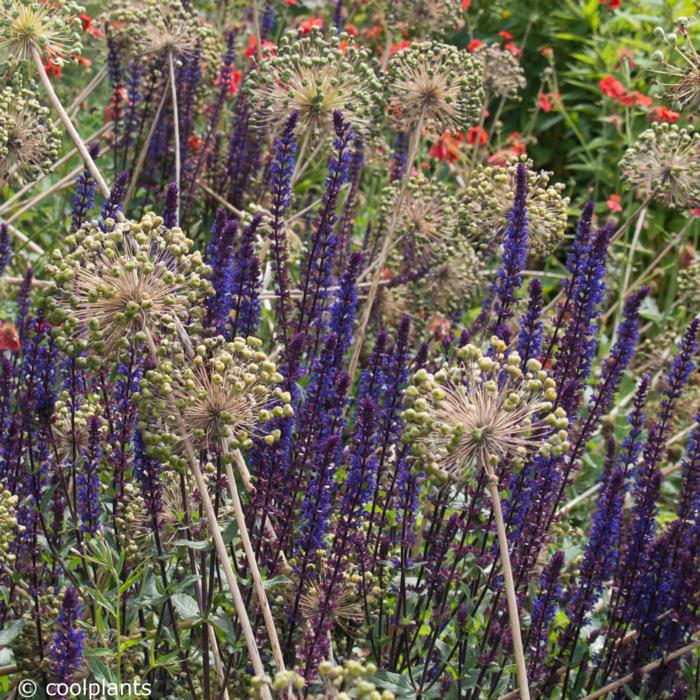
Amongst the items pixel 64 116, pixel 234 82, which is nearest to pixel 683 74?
pixel 64 116

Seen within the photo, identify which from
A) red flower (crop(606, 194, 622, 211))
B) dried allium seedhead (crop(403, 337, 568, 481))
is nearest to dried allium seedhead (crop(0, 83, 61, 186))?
dried allium seedhead (crop(403, 337, 568, 481))

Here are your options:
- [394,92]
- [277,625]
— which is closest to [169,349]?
[277,625]

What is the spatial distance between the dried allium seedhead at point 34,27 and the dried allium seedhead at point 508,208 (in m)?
1.82

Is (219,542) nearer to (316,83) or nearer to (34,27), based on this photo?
(34,27)

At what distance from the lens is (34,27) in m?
4.14

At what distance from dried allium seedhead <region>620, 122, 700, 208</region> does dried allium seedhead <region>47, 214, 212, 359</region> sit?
8.81ft

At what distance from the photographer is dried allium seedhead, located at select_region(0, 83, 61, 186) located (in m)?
4.53

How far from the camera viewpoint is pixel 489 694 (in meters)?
4.05

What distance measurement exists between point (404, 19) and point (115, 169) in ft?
6.83

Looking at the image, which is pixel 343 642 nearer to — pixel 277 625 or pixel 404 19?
pixel 277 625

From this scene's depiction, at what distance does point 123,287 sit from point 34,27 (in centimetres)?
163

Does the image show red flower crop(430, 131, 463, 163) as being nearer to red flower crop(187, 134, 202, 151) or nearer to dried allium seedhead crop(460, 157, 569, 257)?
red flower crop(187, 134, 202, 151)

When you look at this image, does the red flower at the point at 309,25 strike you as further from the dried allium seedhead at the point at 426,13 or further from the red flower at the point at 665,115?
the red flower at the point at 665,115

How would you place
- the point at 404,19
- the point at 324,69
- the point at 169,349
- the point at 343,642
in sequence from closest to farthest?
the point at 169,349 < the point at 343,642 < the point at 324,69 < the point at 404,19
